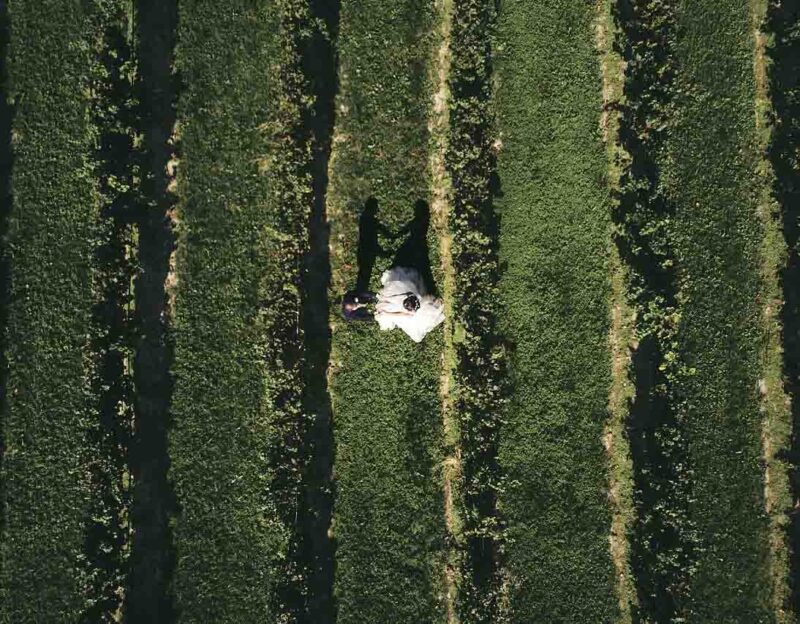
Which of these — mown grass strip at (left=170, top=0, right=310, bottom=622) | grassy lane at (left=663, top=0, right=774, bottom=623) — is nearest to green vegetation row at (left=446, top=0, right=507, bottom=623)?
mown grass strip at (left=170, top=0, right=310, bottom=622)

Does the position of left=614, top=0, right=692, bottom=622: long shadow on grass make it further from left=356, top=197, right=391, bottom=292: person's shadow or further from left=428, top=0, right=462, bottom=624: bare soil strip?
left=356, top=197, right=391, bottom=292: person's shadow

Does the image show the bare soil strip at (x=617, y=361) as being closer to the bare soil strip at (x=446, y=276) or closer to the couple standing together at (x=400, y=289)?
the bare soil strip at (x=446, y=276)

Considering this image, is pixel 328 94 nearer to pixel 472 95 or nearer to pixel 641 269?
pixel 472 95

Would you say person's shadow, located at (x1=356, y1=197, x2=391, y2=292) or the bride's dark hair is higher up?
person's shadow, located at (x1=356, y1=197, x2=391, y2=292)

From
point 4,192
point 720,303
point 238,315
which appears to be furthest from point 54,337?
Answer: point 720,303

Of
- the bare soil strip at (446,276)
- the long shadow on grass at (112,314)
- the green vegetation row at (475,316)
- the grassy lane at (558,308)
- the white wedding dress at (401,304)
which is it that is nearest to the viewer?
the white wedding dress at (401,304)

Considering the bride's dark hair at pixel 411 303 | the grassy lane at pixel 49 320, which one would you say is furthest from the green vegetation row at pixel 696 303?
the grassy lane at pixel 49 320

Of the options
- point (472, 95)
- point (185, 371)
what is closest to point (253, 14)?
point (472, 95)
